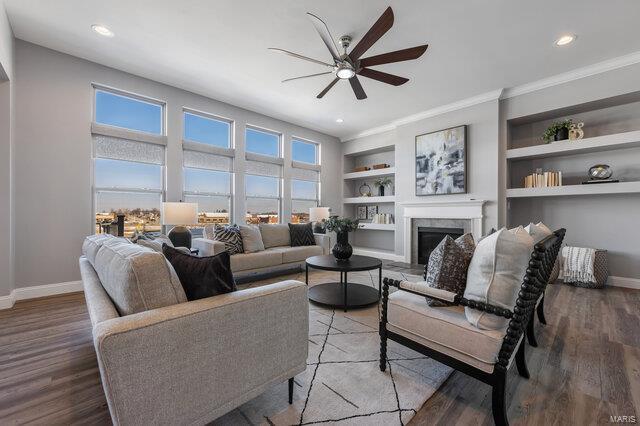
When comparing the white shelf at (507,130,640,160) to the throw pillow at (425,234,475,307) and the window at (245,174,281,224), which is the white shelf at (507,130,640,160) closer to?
the throw pillow at (425,234,475,307)

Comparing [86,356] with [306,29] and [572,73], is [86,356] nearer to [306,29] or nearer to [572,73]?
[306,29]

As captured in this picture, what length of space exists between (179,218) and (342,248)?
222 cm

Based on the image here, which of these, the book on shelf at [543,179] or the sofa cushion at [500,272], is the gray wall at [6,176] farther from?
the book on shelf at [543,179]

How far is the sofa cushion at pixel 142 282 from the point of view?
3.74 feet

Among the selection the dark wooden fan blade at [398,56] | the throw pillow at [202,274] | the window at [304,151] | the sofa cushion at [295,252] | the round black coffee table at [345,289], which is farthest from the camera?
the window at [304,151]

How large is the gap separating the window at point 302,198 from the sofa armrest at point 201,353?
492 cm

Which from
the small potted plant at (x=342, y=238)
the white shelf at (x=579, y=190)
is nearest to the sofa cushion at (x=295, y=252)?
the small potted plant at (x=342, y=238)

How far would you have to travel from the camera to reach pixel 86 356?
6.57 feet

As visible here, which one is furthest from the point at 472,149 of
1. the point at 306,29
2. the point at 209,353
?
the point at 209,353

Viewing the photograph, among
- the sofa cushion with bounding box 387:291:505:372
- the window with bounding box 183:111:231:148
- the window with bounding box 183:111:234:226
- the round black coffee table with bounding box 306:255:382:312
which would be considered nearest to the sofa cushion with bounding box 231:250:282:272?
the round black coffee table with bounding box 306:255:382:312

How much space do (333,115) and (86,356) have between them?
16.9 feet

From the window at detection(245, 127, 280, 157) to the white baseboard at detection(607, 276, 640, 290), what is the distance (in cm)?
602

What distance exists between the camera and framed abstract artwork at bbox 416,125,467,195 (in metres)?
4.80

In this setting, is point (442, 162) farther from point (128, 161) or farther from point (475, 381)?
point (128, 161)
